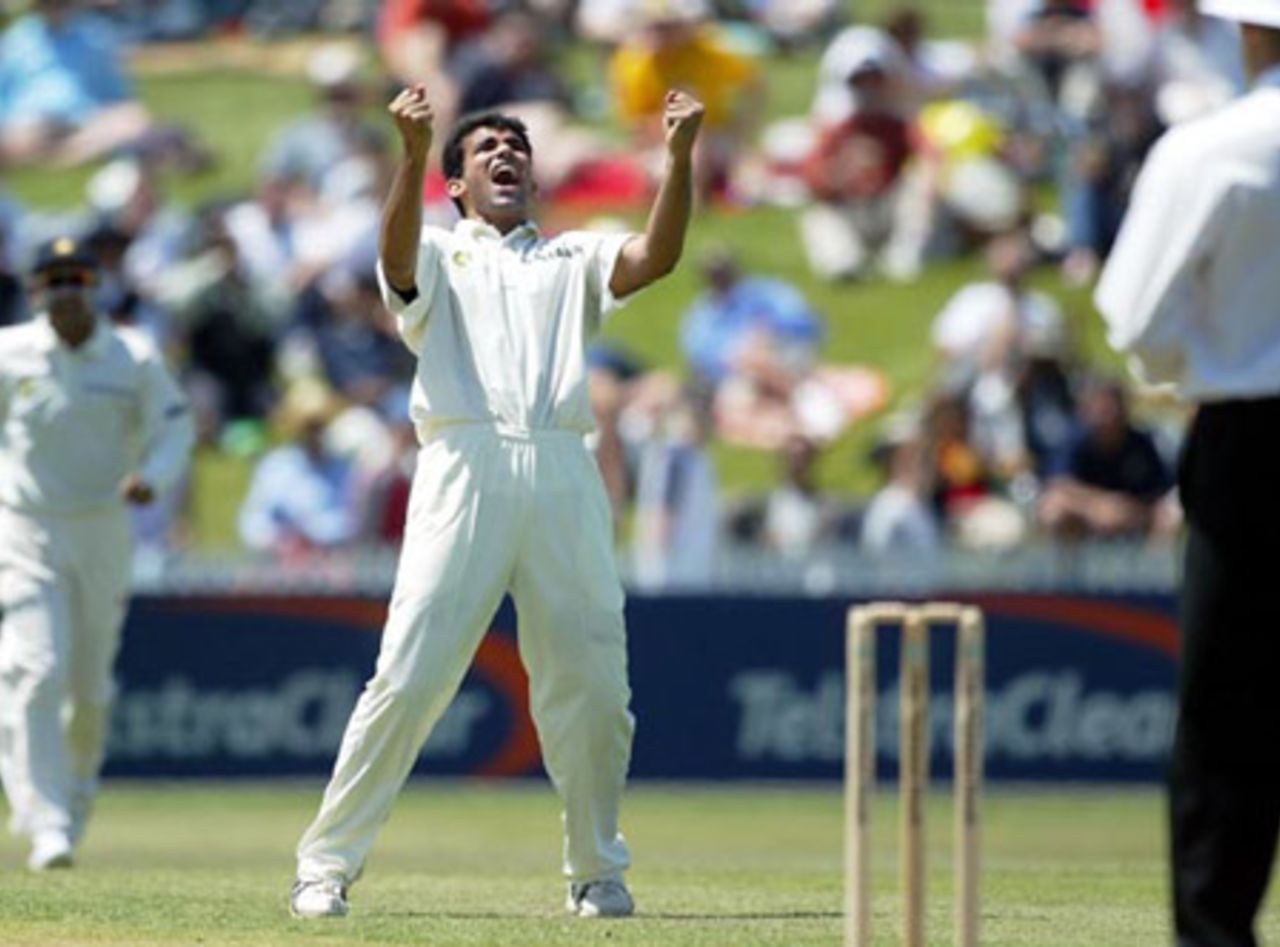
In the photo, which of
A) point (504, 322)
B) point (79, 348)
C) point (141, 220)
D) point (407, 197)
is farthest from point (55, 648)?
point (141, 220)

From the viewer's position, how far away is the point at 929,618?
24.2ft

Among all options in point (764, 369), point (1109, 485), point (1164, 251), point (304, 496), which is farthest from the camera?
point (764, 369)

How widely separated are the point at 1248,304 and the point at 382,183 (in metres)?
15.6

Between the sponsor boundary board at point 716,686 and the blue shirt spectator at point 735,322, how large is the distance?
8.83 feet

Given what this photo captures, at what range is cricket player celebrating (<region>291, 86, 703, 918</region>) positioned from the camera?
9.66 metres

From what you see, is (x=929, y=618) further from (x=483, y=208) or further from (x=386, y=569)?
(x=386, y=569)

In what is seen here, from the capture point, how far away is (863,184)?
22.2 m

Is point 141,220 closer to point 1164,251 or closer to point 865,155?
point 865,155

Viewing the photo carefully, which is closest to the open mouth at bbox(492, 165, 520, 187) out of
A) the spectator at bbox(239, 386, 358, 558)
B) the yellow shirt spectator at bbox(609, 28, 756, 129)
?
the spectator at bbox(239, 386, 358, 558)

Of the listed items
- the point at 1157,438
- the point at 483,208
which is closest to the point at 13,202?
the point at 1157,438

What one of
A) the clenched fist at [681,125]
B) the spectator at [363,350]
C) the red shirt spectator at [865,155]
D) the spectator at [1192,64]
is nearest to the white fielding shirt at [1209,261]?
the clenched fist at [681,125]

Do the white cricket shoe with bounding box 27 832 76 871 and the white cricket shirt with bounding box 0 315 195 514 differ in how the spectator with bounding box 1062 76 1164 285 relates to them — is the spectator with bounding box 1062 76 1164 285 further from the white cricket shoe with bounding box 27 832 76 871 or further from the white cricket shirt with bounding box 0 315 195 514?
the white cricket shoe with bounding box 27 832 76 871

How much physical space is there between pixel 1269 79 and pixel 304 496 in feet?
43.2

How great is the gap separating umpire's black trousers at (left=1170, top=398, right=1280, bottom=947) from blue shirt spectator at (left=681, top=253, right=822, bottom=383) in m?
13.8
